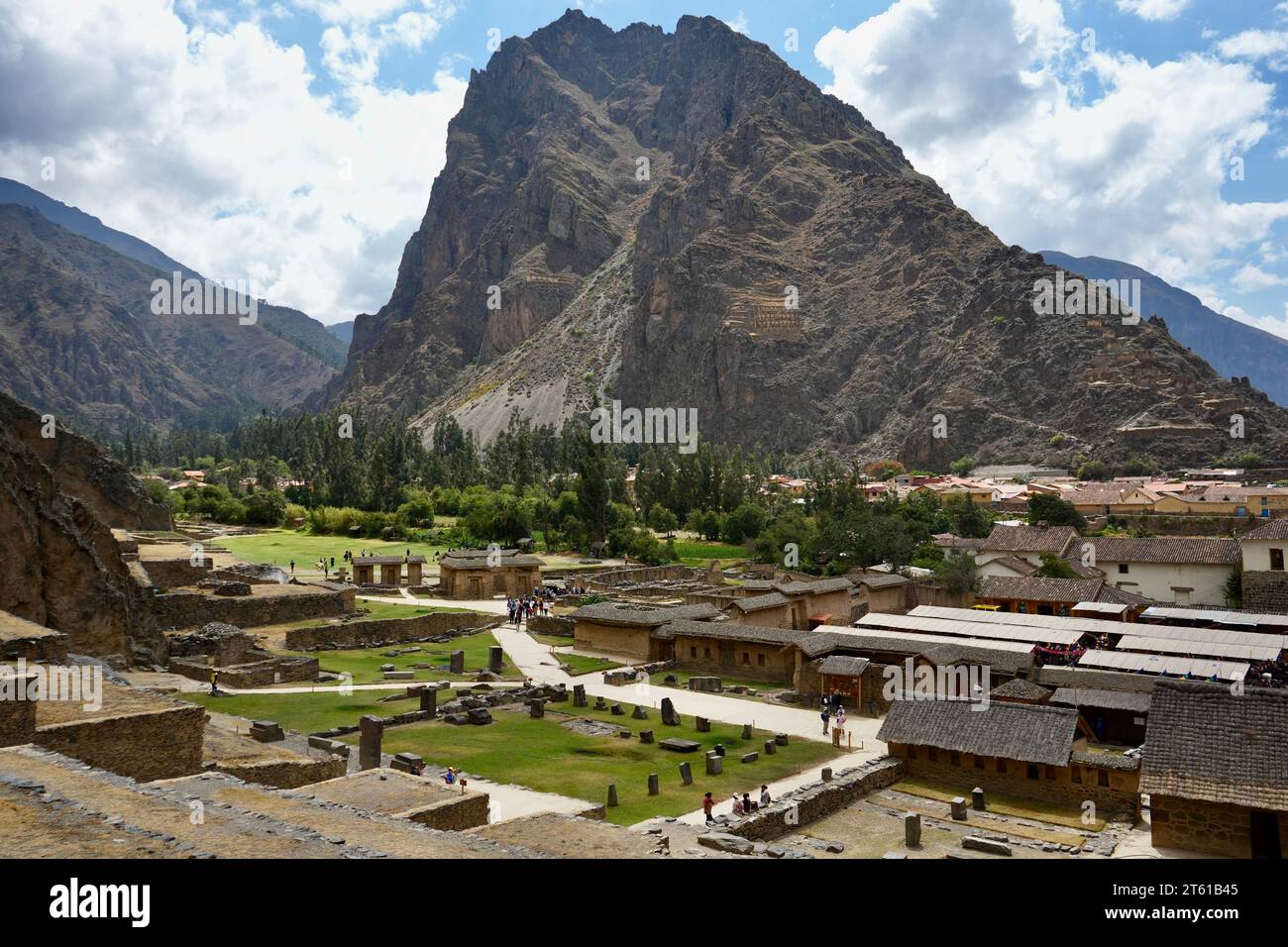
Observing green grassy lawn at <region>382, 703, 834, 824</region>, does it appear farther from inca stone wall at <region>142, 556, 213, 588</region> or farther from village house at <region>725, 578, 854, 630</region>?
inca stone wall at <region>142, 556, 213, 588</region>

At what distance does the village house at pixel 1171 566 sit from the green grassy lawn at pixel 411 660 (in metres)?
41.4

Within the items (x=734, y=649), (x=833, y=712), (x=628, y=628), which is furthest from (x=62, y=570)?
(x=833, y=712)

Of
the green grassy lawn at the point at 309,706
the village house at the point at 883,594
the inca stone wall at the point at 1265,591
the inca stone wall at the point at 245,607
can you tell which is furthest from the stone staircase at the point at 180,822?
the inca stone wall at the point at 1265,591

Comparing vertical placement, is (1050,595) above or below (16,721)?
below

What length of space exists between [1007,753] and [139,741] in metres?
22.3

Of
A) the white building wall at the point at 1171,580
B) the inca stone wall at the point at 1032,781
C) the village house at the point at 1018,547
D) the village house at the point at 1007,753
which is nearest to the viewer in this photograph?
the inca stone wall at the point at 1032,781

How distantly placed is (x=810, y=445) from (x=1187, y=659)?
151 meters

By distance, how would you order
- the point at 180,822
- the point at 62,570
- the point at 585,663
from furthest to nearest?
A: the point at 585,663 < the point at 62,570 < the point at 180,822

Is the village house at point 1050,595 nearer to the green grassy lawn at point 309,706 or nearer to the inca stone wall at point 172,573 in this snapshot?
the green grassy lawn at point 309,706

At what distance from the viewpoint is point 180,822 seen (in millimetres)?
12742

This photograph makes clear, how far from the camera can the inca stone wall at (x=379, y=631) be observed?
1756 inches

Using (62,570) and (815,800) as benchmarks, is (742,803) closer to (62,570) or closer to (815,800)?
(815,800)

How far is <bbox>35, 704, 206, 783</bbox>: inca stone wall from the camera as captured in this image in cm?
1745
